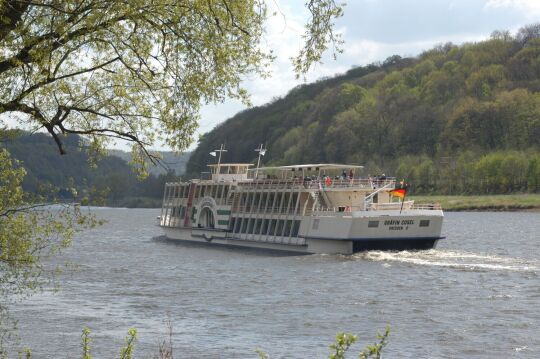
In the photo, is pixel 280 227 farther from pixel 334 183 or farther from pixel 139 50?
pixel 139 50

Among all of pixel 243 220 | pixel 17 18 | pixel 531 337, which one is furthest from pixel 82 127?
pixel 243 220

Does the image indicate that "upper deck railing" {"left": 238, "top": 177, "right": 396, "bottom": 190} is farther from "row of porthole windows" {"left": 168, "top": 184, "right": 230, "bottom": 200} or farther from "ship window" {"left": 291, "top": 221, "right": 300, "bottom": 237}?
"row of porthole windows" {"left": 168, "top": 184, "right": 230, "bottom": 200}

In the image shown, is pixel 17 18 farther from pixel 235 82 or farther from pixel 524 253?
pixel 524 253

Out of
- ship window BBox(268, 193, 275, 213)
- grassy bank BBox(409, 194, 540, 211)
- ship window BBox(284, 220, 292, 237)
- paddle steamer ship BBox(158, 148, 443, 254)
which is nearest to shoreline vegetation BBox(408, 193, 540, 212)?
grassy bank BBox(409, 194, 540, 211)

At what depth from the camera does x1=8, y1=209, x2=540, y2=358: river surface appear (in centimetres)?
3173

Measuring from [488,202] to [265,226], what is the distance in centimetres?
11397

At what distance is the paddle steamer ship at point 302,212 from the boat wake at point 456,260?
676 millimetres

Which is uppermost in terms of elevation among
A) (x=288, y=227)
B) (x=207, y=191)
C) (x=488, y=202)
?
(x=488, y=202)

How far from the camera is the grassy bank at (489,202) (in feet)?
556

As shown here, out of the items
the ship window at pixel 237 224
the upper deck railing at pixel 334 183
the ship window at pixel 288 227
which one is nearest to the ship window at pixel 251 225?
the ship window at pixel 237 224

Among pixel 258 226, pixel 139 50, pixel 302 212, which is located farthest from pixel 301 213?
pixel 139 50

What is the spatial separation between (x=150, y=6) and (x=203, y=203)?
6690cm

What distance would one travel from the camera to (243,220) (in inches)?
2923

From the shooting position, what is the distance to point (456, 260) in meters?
61.7
